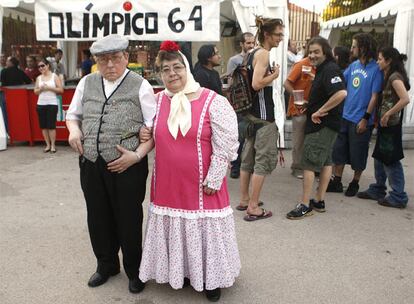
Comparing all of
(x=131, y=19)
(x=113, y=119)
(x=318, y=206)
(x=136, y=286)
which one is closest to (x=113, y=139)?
(x=113, y=119)

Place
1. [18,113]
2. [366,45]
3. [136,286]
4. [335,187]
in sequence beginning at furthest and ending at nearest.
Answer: [18,113] → [335,187] → [366,45] → [136,286]

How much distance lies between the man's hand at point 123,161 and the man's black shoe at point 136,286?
0.83m

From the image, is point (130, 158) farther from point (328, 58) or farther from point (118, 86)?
point (328, 58)

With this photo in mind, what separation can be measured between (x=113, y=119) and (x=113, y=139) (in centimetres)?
12

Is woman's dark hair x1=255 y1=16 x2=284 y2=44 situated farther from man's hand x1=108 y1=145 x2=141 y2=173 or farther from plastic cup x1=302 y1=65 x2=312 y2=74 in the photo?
man's hand x1=108 y1=145 x2=141 y2=173

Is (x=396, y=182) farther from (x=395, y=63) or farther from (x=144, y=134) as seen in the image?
(x=144, y=134)

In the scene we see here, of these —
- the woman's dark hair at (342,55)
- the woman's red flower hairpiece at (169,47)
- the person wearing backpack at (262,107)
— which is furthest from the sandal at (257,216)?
the woman's dark hair at (342,55)

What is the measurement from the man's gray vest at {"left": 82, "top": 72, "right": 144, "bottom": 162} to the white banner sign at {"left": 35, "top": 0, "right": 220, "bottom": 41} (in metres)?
4.83

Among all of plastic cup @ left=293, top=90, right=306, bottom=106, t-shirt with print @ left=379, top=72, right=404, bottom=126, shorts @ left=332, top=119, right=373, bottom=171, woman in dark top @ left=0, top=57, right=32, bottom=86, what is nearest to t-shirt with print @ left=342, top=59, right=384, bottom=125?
shorts @ left=332, top=119, right=373, bottom=171

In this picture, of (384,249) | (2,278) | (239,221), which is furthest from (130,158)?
(384,249)

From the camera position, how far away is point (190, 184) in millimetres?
2744

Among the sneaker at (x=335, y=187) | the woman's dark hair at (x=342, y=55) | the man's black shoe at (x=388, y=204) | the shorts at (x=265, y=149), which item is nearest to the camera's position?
the shorts at (x=265, y=149)

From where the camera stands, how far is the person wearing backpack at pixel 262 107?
4.09 metres

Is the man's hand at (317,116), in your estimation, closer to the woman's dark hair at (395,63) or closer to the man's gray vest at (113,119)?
the woman's dark hair at (395,63)
